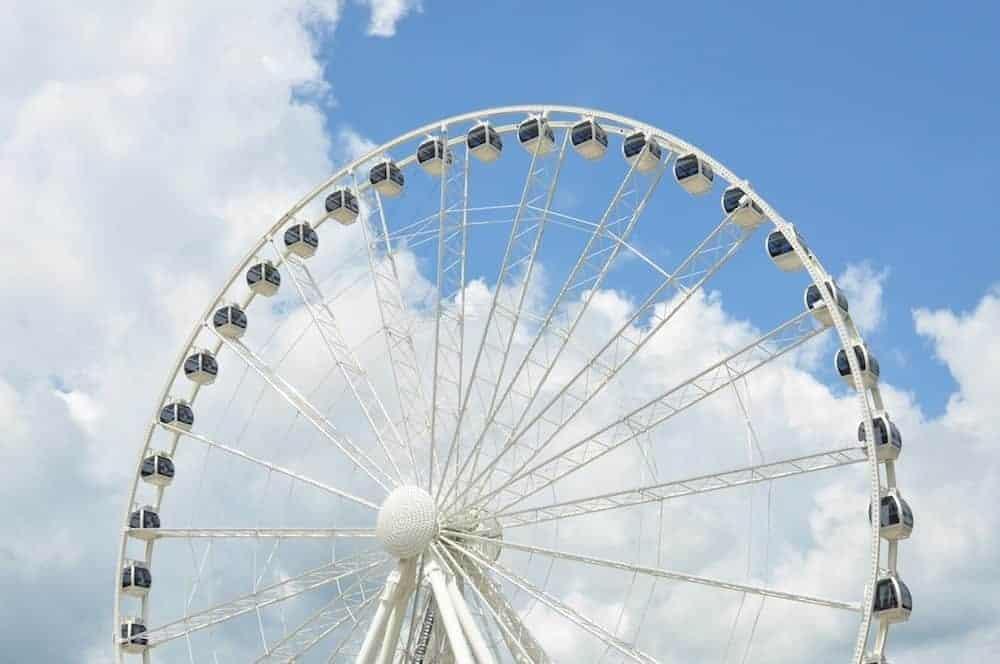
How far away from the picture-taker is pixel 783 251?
34.7m

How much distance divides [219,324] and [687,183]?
48.2 ft

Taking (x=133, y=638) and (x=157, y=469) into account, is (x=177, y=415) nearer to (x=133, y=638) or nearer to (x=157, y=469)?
(x=157, y=469)

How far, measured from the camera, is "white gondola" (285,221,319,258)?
42409 mm

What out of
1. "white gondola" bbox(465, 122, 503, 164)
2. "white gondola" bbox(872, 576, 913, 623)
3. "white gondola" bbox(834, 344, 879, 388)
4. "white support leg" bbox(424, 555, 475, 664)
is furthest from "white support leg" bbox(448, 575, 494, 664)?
"white gondola" bbox(465, 122, 503, 164)

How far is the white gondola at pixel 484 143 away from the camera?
39656 millimetres

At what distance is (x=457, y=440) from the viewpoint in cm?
3578

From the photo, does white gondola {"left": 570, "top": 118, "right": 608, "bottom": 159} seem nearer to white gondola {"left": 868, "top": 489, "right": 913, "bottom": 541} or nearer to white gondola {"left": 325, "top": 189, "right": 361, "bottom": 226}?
white gondola {"left": 325, "top": 189, "right": 361, "bottom": 226}

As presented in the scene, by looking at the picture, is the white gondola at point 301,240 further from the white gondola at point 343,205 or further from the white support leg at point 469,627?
the white support leg at point 469,627

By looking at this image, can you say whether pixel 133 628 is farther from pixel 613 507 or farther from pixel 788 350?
pixel 788 350

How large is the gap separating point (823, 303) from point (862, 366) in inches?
79.1

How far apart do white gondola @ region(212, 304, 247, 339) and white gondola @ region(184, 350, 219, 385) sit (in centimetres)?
89

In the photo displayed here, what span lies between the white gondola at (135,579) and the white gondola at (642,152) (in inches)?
712

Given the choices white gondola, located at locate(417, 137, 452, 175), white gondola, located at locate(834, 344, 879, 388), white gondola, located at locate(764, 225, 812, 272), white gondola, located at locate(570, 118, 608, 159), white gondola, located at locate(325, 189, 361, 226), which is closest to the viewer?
white gondola, located at locate(834, 344, 879, 388)

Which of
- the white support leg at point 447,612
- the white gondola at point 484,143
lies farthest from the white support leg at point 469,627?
the white gondola at point 484,143
